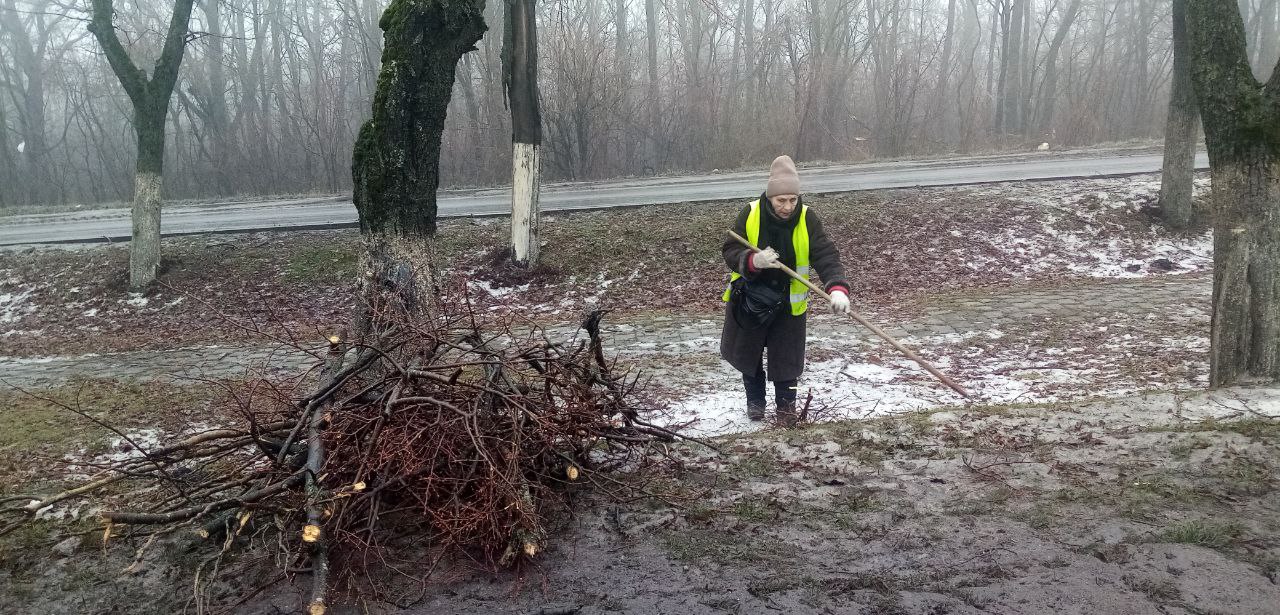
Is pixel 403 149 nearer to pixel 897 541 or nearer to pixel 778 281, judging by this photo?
pixel 778 281

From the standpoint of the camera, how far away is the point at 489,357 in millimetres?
4180

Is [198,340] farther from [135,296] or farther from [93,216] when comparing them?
[93,216]

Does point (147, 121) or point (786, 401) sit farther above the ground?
point (147, 121)

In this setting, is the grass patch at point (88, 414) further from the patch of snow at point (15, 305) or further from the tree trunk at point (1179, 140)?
the tree trunk at point (1179, 140)

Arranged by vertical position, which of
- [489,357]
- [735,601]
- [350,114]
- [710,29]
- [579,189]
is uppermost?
[710,29]

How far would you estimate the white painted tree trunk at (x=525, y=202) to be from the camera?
10750 mm

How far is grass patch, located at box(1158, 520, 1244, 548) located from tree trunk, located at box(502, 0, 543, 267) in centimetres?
860

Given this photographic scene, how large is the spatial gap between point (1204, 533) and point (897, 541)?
1.24 meters

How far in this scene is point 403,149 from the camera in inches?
223

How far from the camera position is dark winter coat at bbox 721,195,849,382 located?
16.8 feet

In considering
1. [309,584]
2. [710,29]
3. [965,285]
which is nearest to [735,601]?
[309,584]

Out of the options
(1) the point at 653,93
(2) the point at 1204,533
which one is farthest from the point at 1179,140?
(1) the point at 653,93

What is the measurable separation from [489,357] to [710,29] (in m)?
21.6

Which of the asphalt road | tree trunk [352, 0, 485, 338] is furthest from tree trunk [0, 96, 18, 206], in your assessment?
tree trunk [352, 0, 485, 338]
